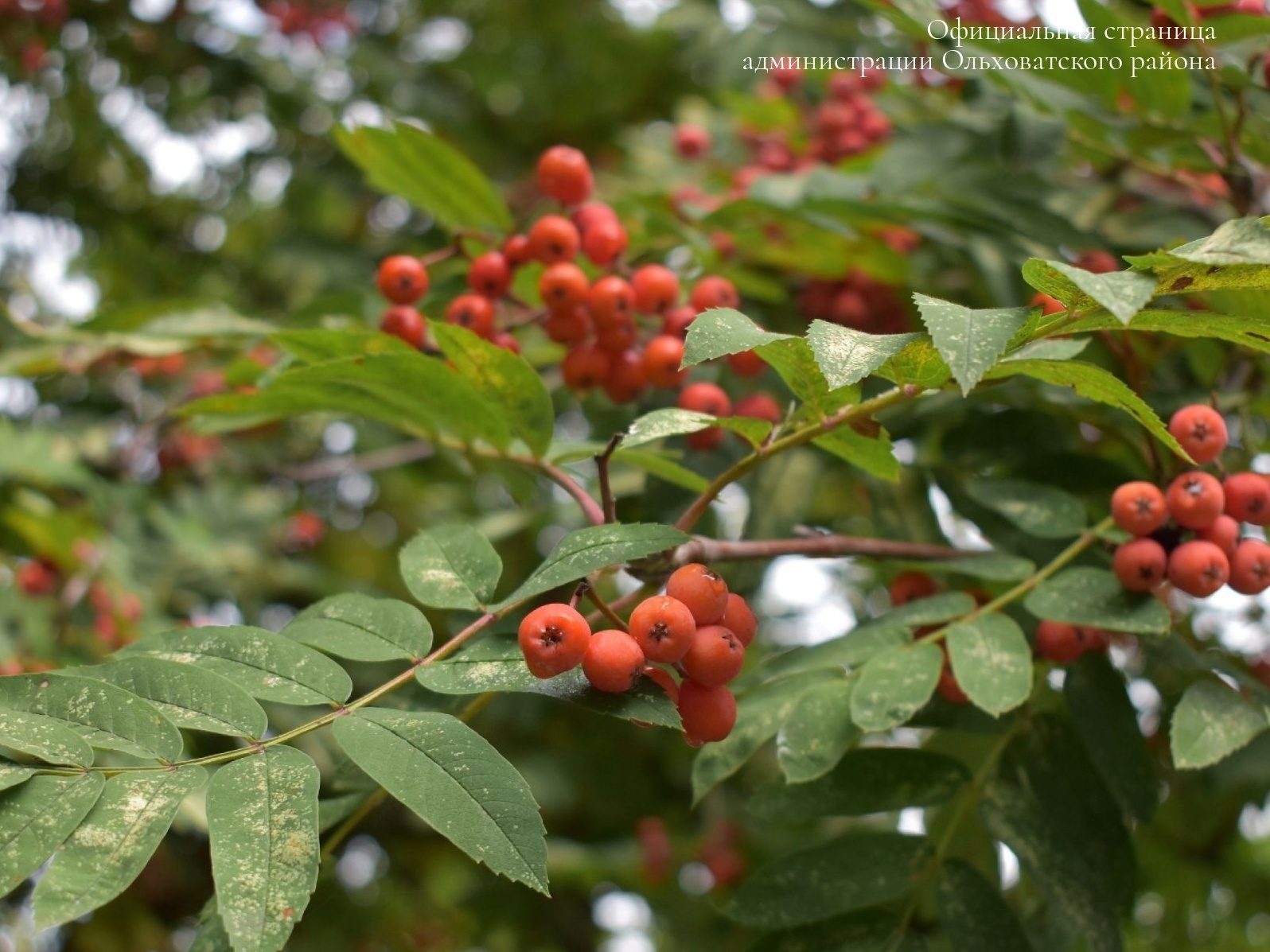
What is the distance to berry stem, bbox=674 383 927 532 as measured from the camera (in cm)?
105

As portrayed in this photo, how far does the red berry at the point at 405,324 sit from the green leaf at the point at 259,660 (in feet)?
2.07

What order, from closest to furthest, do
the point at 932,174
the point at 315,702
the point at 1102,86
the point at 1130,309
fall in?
the point at 1130,309 < the point at 315,702 < the point at 1102,86 < the point at 932,174

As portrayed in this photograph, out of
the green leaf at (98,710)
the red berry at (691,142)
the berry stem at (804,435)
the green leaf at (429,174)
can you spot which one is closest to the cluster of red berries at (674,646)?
the berry stem at (804,435)

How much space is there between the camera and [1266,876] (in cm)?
263

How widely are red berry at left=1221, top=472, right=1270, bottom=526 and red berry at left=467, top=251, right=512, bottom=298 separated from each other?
988 mm

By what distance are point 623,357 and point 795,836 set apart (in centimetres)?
167

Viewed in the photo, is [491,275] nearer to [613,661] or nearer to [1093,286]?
[613,661]

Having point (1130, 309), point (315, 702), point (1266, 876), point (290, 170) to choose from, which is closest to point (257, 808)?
point (315, 702)

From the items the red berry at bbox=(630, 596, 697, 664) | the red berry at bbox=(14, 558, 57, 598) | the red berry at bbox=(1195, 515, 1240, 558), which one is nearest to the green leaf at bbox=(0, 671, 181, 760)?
the red berry at bbox=(630, 596, 697, 664)

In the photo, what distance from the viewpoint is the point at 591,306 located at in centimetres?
154

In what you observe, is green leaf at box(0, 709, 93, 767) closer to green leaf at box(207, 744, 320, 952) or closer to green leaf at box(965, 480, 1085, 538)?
green leaf at box(207, 744, 320, 952)

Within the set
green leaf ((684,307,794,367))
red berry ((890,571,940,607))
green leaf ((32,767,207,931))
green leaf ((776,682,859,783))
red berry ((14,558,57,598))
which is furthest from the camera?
red berry ((14,558,57,598))

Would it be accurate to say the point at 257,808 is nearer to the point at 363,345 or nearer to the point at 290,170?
the point at 363,345

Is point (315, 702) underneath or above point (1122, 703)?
above
